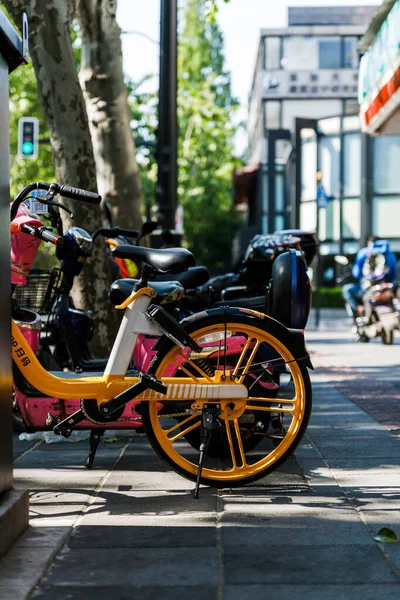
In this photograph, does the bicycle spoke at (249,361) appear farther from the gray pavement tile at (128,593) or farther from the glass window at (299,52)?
the glass window at (299,52)

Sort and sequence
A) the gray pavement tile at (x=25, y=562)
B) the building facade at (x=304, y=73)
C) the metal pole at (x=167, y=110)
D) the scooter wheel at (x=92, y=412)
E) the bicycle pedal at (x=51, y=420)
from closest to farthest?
the gray pavement tile at (x=25, y=562) < the scooter wheel at (x=92, y=412) < the bicycle pedal at (x=51, y=420) < the metal pole at (x=167, y=110) < the building facade at (x=304, y=73)

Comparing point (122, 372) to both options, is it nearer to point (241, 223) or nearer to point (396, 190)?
point (396, 190)

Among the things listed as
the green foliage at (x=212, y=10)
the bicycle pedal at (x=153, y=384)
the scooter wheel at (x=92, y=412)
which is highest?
the green foliage at (x=212, y=10)

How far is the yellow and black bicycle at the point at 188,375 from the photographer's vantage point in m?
5.10

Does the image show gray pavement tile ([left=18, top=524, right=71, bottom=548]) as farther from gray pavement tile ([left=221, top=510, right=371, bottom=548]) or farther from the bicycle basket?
the bicycle basket

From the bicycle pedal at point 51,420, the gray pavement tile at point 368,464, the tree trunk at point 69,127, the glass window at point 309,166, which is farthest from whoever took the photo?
the glass window at point 309,166

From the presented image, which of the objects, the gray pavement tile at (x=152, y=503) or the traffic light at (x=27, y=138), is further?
the traffic light at (x=27, y=138)

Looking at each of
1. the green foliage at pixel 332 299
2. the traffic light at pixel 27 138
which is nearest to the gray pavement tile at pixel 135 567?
the traffic light at pixel 27 138

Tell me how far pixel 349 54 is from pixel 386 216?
28.2 metres

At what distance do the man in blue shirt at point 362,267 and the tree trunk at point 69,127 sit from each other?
31.1 ft

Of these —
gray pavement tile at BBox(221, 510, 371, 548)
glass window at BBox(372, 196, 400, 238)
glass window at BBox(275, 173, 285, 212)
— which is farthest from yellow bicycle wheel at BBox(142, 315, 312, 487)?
glass window at BBox(275, 173, 285, 212)

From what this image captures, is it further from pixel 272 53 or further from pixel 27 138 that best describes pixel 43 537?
pixel 272 53

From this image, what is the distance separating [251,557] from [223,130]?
4606 cm

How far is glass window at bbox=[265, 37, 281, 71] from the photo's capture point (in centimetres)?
6500
